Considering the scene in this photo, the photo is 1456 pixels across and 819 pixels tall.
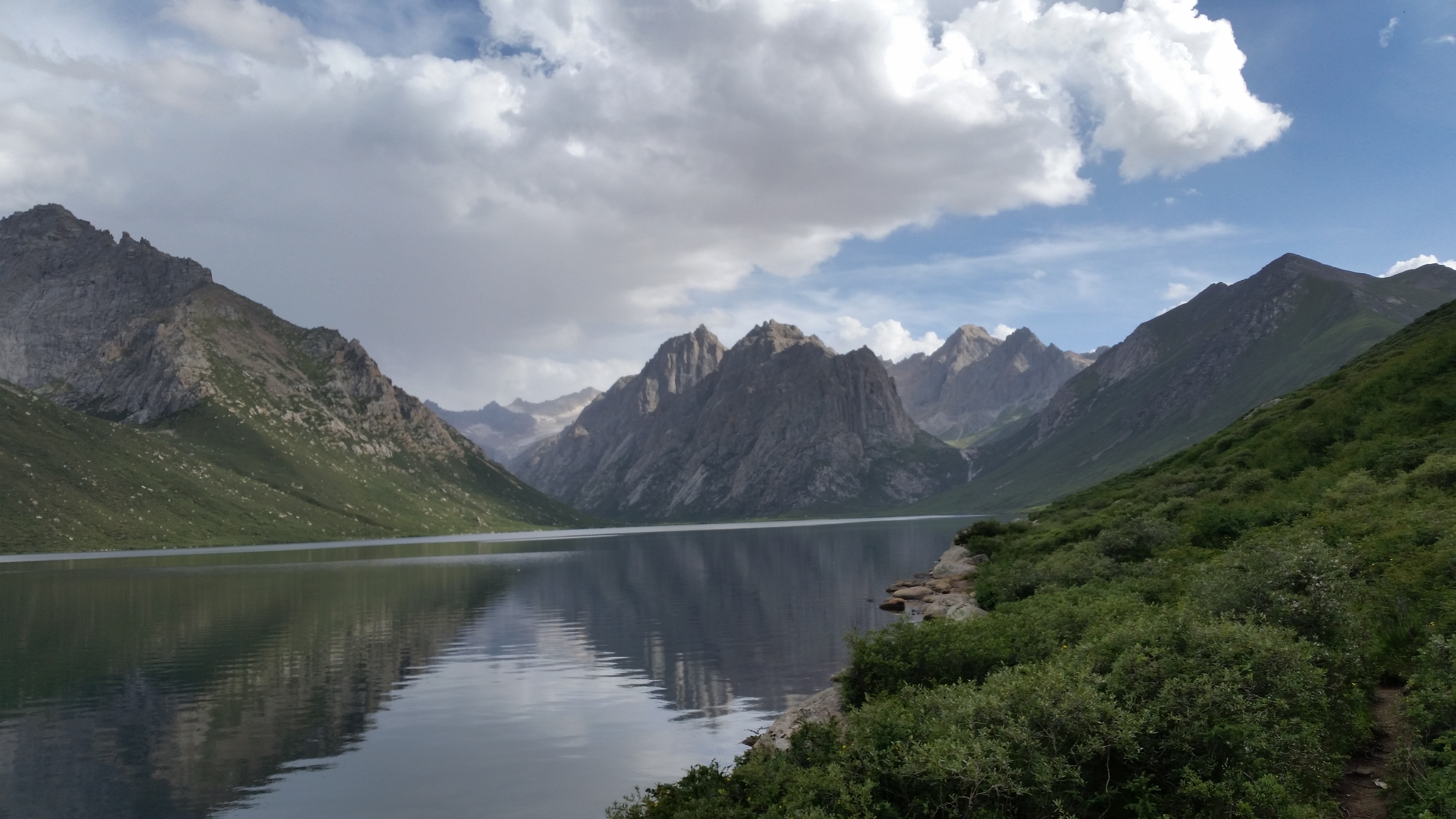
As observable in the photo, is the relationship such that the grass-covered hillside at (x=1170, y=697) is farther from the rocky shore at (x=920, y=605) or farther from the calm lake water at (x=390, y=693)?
the calm lake water at (x=390, y=693)

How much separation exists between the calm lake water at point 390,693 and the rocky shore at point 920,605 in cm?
338

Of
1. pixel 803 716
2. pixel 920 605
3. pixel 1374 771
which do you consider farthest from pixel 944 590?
pixel 1374 771


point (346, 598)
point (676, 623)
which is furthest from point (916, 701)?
point (346, 598)

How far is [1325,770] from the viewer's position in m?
21.6

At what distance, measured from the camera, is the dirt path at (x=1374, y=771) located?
828 inches

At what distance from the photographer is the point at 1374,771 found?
75.0 feet

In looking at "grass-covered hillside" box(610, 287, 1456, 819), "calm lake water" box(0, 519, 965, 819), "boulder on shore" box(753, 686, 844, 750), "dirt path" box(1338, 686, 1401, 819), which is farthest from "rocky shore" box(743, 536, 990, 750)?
"dirt path" box(1338, 686, 1401, 819)

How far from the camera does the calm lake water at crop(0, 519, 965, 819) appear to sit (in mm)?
36531

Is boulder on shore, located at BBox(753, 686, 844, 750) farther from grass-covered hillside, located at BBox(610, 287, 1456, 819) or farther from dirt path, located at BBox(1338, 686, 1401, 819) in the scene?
dirt path, located at BBox(1338, 686, 1401, 819)

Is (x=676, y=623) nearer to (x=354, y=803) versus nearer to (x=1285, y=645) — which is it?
(x=354, y=803)

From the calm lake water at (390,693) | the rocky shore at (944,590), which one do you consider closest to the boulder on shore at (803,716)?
the calm lake water at (390,693)

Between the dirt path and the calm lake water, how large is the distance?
24.0 m

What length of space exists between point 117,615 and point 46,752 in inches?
2460

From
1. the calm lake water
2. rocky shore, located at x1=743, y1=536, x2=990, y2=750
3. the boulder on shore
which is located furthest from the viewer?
rocky shore, located at x1=743, y1=536, x2=990, y2=750
